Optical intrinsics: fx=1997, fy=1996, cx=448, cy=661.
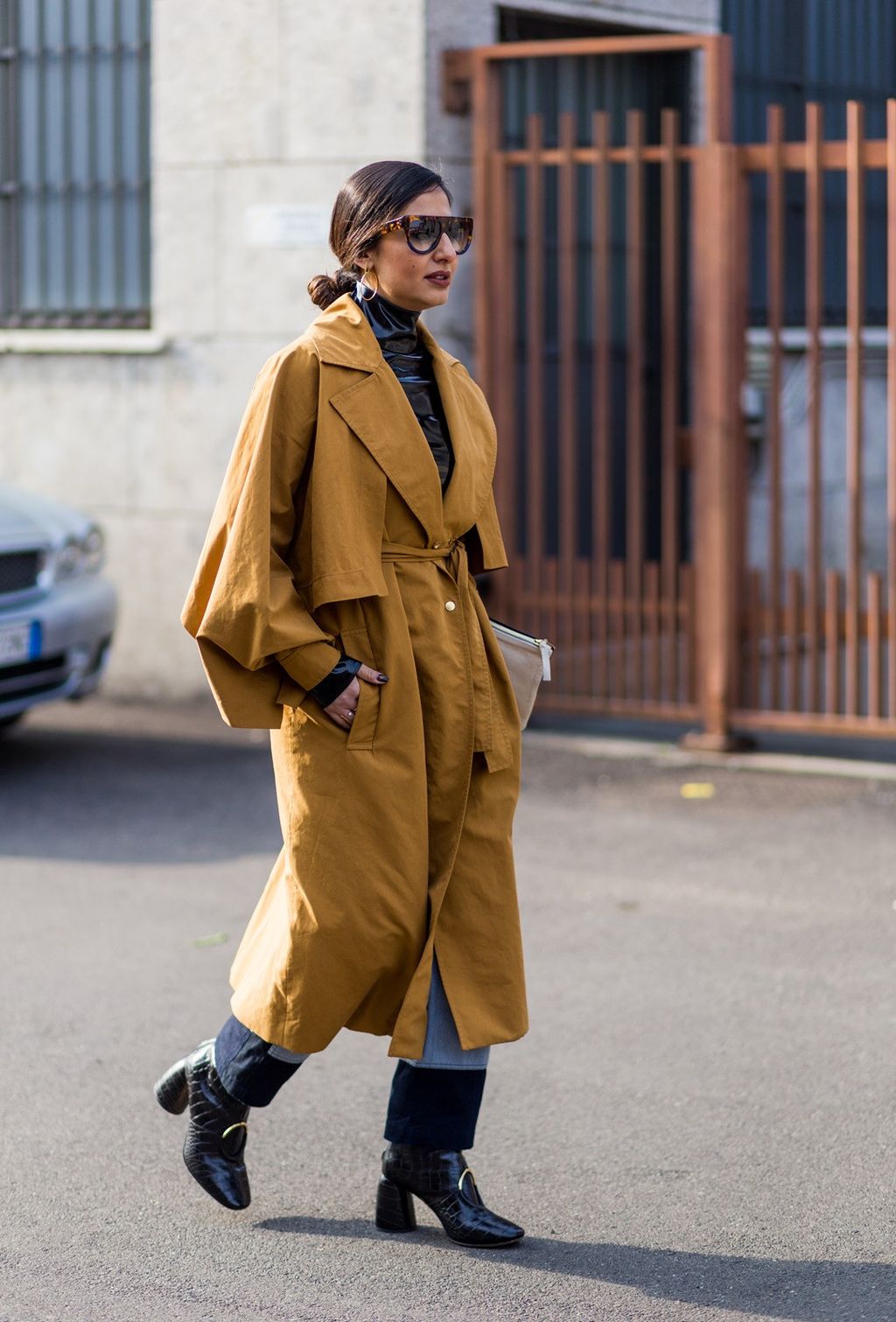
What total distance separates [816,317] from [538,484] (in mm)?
1464

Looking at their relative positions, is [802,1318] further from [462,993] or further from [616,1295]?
[462,993]

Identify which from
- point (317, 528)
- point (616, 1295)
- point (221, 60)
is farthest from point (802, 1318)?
point (221, 60)

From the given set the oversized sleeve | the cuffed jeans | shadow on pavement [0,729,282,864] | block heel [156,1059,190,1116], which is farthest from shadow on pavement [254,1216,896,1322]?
shadow on pavement [0,729,282,864]

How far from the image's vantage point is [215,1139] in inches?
146

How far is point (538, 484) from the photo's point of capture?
8.87 m

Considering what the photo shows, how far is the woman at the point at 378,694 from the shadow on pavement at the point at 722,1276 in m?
0.11

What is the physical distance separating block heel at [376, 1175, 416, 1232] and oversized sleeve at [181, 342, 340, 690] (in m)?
0.96

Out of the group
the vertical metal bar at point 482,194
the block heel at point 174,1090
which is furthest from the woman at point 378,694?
the vertical metal bar at point 482,194

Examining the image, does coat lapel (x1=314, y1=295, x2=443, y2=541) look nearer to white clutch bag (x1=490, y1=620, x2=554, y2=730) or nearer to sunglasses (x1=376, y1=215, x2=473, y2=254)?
sunglasses (x1=376, y1=215, x2=473, y2=254)

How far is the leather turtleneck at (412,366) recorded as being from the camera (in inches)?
142

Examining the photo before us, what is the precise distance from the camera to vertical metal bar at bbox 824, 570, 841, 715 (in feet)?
26.6

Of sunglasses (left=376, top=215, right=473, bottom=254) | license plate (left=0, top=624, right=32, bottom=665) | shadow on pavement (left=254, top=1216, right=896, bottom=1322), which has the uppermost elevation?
sunglasses (left=376, top=215, right=473, bottom=254)

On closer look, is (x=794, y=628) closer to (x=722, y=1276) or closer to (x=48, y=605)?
(x=48, y=605)

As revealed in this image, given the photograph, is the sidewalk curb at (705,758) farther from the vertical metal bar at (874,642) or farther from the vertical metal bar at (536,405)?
the vertical metal bar at (536,405)
